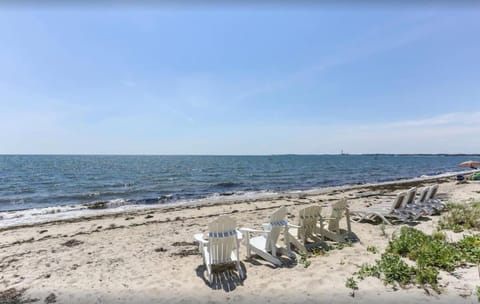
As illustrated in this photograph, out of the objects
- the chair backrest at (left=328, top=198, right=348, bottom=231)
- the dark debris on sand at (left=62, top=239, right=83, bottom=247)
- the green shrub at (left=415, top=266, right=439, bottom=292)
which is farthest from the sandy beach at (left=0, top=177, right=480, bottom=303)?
the chair backrest at (left=328, top=198, right=348, bottom=231)

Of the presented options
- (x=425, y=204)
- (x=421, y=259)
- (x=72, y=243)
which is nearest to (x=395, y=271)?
(x=421, y=259)

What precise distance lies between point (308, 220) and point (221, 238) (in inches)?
97.3

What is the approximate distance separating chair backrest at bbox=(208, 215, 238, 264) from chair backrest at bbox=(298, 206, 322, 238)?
1.94m

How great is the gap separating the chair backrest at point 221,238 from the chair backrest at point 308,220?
1939 mm

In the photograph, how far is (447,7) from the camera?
3383 mm

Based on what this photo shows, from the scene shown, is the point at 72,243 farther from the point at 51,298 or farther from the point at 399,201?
the point at 399,201

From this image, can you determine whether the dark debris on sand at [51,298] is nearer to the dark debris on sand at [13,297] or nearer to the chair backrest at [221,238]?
the dark debris on sand at [13,297]

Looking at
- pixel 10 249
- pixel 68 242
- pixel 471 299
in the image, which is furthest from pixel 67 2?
pixel 10 249

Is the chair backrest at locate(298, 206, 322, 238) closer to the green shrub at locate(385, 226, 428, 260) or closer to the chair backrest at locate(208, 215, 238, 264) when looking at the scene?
the green shrub at locate(385, 226, 428, 260)

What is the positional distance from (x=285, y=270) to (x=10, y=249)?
7.69m

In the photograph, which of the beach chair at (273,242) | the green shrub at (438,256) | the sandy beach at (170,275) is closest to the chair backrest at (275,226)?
the beach chair at (273,242)

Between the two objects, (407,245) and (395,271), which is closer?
(395,271)

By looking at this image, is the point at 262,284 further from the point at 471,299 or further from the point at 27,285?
the point at 27,285

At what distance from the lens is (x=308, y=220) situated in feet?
20.4
